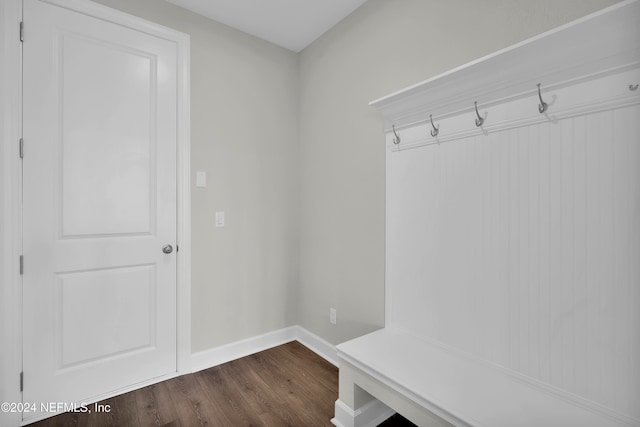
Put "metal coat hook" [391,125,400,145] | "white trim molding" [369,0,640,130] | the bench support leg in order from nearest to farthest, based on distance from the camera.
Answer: "white trim molding" [369,0,640,130]
the bench support leg
"metal coat hook" [391,125,400,145]

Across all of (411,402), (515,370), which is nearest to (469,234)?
(515,370)

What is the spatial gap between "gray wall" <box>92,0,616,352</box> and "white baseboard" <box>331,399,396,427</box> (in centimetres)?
48

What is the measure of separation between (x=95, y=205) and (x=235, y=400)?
55.9 inches

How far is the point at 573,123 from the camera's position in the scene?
1137mm

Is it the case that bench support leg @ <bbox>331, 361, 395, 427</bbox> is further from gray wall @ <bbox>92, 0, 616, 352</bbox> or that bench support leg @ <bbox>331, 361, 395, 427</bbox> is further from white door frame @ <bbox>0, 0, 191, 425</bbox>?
white door frame @ <bbox>0, 0, 191, 425</bbox>

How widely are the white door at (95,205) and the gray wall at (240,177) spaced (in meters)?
0.18

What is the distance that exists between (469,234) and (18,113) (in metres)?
2.38

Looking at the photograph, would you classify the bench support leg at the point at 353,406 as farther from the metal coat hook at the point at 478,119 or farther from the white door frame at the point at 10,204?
the white door frame at the point at 10,204

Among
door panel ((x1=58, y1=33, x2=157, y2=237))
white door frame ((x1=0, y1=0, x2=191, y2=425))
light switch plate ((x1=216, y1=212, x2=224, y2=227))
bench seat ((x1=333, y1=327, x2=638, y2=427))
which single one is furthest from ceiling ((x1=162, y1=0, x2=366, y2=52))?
bench seat ((x1=333, y1=327, x2=638, y2=427))

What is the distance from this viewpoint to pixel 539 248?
1.22 m

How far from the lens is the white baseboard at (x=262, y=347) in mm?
2176

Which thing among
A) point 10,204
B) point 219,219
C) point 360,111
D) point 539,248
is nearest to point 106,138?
point 10,204

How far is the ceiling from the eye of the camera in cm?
203

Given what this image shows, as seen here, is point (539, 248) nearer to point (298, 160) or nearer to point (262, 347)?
point (298, 160)
